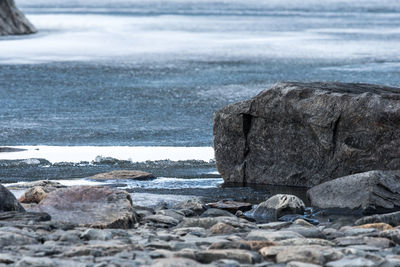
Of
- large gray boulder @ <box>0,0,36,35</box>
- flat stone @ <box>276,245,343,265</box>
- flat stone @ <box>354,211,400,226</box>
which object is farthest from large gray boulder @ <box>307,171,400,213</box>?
large gray boulder @ <box>0,0,36,35</box>

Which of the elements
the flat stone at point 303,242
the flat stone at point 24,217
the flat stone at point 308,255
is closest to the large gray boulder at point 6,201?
the flat stone at point 24,217

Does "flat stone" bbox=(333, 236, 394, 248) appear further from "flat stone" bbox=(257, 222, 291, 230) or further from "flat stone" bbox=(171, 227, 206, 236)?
"flat stone" bbox=(171, 227, 206, 236)

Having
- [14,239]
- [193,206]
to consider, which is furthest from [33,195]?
[14,239]

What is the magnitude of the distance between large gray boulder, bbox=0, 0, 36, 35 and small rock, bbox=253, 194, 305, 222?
1078 inches

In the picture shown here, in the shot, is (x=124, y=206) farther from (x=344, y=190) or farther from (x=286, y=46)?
(x=286, y=46)

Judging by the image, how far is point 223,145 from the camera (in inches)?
436

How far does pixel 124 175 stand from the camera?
428 inches

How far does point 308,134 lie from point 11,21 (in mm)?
26665

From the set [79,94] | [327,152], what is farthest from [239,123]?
[79,94]

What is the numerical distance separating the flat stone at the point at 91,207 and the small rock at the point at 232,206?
1.21 m

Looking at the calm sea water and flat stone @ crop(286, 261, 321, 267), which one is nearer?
flat stone @ crop(286, 261, 321, 267)

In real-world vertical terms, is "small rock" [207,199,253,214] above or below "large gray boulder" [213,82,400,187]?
below

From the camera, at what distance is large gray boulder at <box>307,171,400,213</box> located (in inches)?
353

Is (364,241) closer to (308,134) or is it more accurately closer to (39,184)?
(308,134)
